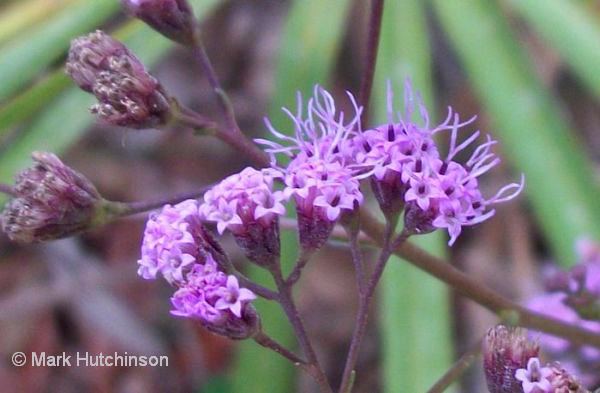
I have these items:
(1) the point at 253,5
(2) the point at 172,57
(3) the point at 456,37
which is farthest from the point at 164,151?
(3) the point at 456,37

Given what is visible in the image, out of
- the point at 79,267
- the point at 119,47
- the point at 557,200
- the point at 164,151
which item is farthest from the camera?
the point at 164,151

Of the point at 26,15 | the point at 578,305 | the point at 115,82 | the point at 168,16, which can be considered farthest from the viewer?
the point at 26,15

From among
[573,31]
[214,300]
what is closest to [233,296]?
[214,300]

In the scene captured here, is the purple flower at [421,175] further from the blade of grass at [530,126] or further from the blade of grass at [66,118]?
the blade of grass at [66,118]

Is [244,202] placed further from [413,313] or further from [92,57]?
[413,313]

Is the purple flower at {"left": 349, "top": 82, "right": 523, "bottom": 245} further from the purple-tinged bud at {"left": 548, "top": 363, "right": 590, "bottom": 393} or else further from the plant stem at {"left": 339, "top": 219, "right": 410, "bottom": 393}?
the purple-tinged bud at {"left": 548, "top": 363, "right": 590, "bottom": 393}

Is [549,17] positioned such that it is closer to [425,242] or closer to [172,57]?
[425,242]
